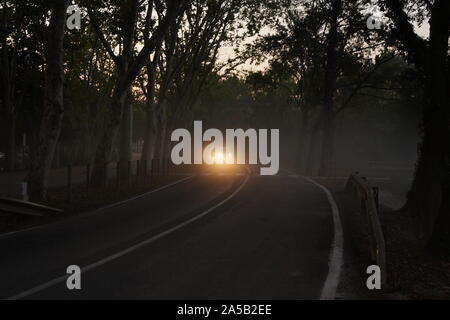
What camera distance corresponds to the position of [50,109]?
16641 mm

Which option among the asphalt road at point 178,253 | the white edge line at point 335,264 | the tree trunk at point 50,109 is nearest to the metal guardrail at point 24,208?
the asphalt road at point 178,253

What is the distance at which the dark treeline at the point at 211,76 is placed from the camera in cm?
1390

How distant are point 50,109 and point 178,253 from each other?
8.63 meters

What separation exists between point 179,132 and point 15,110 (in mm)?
16084

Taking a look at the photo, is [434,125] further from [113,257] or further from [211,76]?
[211,76]

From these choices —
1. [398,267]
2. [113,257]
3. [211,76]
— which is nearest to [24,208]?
[113,257]

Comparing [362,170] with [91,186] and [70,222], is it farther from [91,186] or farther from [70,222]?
[70,222]

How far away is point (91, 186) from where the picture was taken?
20.9 meters

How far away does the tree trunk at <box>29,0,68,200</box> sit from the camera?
16.5 metres

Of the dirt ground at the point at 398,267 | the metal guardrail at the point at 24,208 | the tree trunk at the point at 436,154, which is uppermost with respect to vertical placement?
the tree trunk at the point at 436,154

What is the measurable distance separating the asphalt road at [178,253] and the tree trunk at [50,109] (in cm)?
237

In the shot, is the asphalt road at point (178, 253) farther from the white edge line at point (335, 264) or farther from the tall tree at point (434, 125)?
the tall tree at point (434, 125)
